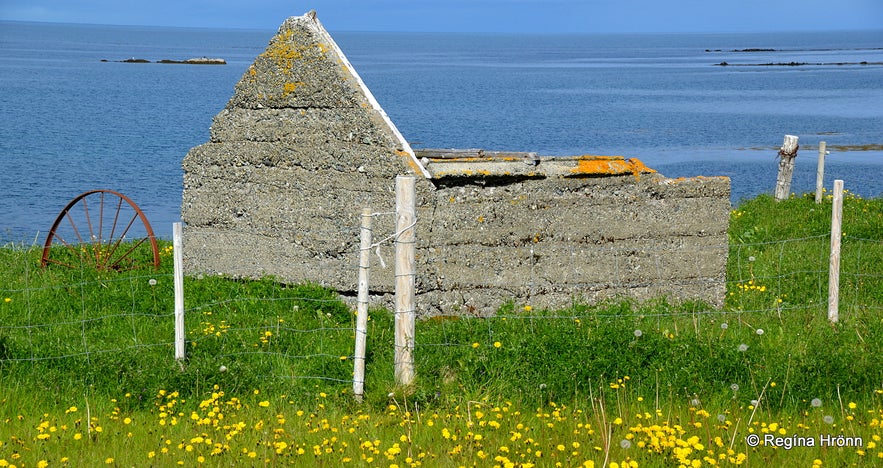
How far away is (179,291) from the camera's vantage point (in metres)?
7.69

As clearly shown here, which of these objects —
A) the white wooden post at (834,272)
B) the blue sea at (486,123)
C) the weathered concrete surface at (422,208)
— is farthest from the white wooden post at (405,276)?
the blue sea at (486,123)

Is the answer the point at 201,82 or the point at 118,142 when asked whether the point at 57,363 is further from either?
the point at 201,82

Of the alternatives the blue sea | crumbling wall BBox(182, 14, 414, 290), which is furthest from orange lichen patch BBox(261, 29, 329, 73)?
the blue sea

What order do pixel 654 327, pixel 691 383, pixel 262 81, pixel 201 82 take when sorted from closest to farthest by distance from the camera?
pixel 691 383, pixel 654 327, pixel 262 81, pixel 201 82

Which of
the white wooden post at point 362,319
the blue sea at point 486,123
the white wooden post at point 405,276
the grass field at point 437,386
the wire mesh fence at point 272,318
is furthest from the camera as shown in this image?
the blue sea at point 486,123

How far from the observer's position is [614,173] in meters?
9.99

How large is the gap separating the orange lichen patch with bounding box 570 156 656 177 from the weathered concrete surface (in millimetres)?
17

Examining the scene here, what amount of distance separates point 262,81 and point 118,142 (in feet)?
106

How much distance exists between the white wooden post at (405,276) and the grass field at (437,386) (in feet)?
0.64

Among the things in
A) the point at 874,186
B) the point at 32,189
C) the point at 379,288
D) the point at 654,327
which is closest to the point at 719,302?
the point at 654,327

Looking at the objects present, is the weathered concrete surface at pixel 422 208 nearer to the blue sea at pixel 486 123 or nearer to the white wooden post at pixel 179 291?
the white wooden post at pixel 179 291

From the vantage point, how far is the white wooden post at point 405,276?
743 cm

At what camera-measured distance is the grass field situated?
6191mm

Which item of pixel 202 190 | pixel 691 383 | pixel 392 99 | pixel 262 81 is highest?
pixel 392 99
